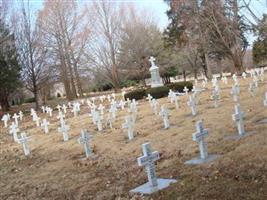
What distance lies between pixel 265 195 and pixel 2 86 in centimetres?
2920

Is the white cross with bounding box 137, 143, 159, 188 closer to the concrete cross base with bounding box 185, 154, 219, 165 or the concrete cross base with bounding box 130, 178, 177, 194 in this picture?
the concrete cross base with bounding box 130, 178, 177, 194

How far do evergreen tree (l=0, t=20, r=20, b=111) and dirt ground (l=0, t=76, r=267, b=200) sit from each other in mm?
18424

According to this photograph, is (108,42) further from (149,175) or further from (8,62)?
(149,175)

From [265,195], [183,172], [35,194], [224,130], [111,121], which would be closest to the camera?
[265,195]

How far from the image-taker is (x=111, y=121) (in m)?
15.8

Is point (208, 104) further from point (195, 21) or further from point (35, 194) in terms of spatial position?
point (195, 21)

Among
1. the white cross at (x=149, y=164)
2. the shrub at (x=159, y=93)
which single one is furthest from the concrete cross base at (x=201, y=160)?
the shrub at (x=159, y=93)

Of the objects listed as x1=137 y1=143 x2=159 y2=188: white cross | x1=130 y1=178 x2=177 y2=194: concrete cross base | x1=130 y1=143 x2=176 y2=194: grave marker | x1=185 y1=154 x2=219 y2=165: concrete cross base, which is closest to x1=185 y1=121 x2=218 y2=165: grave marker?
x1=185 y1=154 x2=219 y2=165: concrete cross base

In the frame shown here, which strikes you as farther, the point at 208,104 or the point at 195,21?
the point at 195,21

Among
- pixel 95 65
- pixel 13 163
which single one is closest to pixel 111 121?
pixel 13 163

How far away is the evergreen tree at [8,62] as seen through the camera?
1270 inches

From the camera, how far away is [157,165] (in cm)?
830

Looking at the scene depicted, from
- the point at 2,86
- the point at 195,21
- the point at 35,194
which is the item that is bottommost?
the point at 35,194

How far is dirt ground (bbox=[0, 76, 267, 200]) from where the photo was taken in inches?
252
